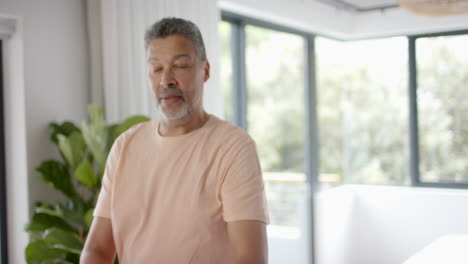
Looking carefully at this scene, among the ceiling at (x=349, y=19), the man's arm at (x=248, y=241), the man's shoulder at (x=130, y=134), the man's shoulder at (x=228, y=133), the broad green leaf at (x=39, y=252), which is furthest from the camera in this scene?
the ceiling at (x=349, y=19)

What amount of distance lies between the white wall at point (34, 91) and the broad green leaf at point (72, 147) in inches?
8.1

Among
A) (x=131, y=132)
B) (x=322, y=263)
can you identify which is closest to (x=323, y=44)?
(x=322, y=263)

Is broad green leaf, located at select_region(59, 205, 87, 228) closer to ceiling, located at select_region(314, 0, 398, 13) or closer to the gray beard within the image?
the gray beard

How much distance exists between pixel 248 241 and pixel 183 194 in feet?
0.60

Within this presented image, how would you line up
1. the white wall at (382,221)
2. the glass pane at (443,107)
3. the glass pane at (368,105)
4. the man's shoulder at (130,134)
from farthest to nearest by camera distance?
the glass pane at (368,105) → the glass pane at (443,107) → the white wall at (382,221) → the man's shoulder at (130,134)

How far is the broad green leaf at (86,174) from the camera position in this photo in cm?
249

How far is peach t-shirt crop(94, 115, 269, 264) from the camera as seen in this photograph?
46.5 inches

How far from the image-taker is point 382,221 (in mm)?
5461

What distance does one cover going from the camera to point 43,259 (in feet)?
8.02

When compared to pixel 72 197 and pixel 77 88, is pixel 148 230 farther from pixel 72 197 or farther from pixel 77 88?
pixel 77 88

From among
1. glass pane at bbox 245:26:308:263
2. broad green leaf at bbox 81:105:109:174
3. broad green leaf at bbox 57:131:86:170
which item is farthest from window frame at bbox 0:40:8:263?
glass pane at bbox 245:26:308:263

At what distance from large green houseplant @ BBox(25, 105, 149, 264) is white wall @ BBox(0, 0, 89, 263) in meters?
0.09

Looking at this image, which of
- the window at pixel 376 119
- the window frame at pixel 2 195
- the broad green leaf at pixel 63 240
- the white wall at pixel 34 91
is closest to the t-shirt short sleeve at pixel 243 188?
the broad green leaf at pixel 63 240

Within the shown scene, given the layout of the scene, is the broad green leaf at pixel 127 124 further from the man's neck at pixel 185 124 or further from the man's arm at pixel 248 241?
the man's arm at pixel 248 241
